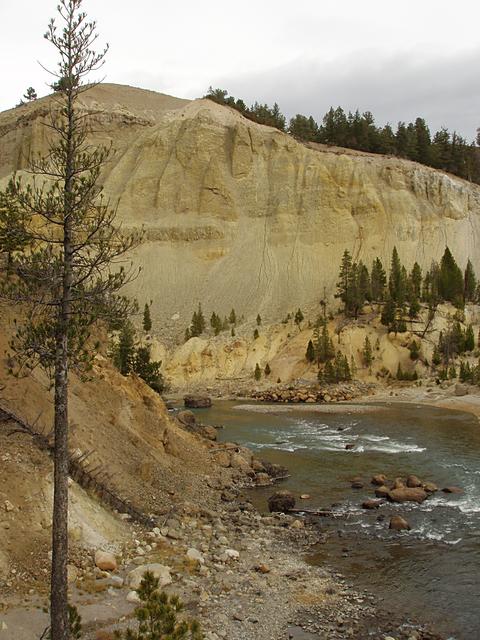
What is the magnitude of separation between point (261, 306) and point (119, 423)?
178 ft

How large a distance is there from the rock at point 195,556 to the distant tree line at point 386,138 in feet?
A: 294

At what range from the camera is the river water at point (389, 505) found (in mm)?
14648

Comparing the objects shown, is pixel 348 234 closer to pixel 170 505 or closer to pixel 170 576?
pixel 170 505

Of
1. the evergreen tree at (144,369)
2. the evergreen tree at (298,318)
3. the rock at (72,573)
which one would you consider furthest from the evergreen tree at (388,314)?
the rock at (72,573)

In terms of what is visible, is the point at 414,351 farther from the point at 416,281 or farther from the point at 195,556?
the point at 195,556

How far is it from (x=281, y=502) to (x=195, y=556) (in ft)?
21.7

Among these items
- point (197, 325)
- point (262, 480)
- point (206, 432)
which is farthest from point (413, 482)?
point (197, 325)

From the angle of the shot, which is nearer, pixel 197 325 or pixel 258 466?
pixel 258 466

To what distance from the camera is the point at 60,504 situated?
9.03m

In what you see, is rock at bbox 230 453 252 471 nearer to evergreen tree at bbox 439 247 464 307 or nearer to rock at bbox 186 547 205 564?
rock at bbox 186 547 205 564

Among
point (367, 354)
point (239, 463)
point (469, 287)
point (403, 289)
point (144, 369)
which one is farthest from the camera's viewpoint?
point (469, 287)

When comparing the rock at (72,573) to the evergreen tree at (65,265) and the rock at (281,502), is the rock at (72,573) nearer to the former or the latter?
the evergreen tree at (65,265)

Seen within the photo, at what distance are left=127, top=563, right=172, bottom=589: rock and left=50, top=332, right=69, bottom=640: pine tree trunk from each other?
4566 millimetres

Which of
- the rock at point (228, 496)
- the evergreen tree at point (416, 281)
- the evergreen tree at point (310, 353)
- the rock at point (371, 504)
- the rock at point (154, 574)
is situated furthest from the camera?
the evergreen tree at point (416, 281)
